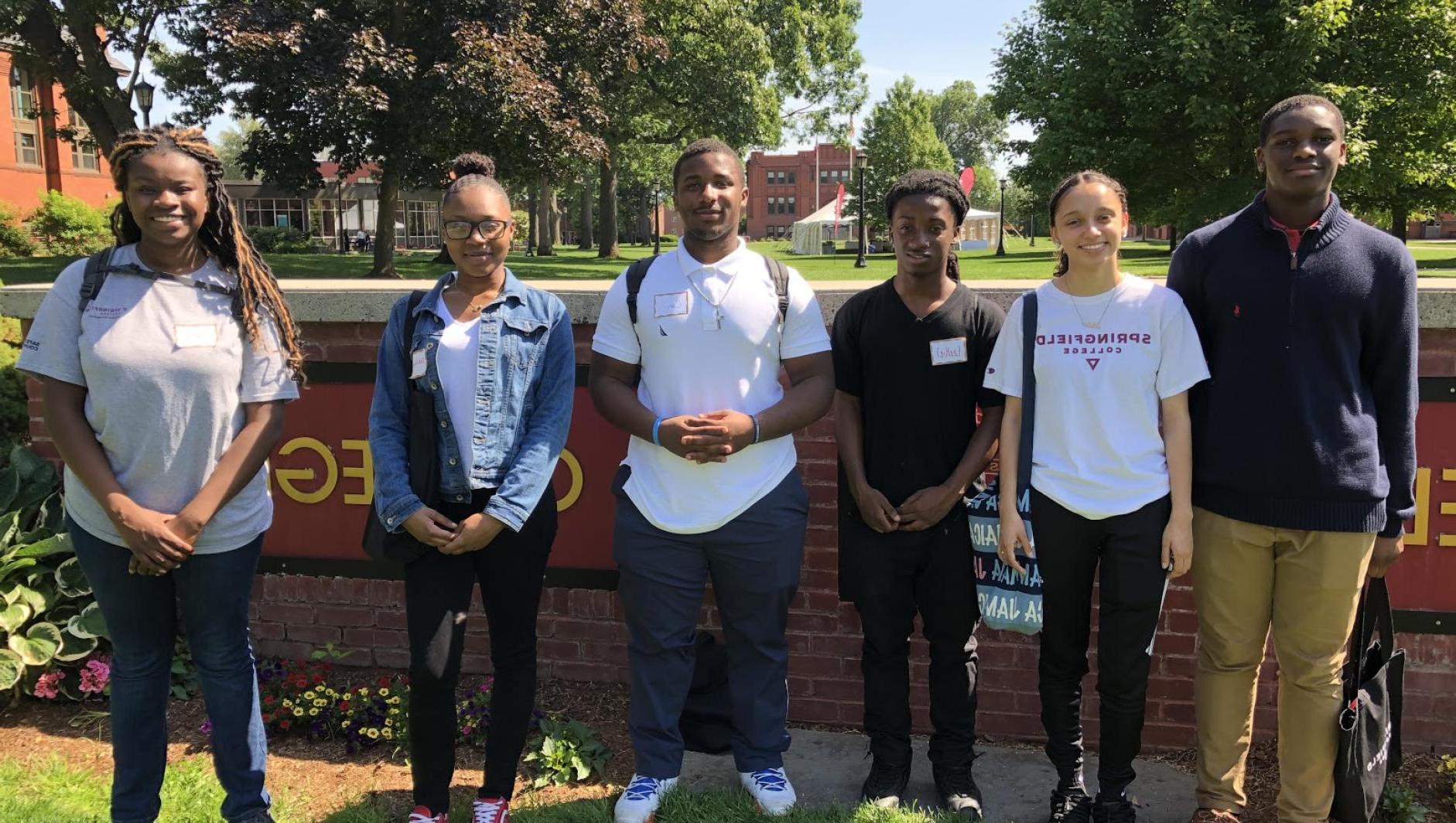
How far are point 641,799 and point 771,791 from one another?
1.32 feet

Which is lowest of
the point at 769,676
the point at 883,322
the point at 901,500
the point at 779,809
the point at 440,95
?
the point at 779,809

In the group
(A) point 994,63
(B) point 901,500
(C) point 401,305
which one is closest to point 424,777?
(C) point 401,305

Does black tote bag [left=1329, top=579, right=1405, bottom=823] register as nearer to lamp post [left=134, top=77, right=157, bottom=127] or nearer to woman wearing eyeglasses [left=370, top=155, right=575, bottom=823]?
woman wearing eyeglasses [left=370, top=155, right=575, bottom=823]

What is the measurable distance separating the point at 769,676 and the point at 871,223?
52128mm

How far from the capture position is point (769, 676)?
310 cm

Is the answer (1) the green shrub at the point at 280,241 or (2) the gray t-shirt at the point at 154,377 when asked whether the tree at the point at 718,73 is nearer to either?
(1) the green shrub at the point at 280,241

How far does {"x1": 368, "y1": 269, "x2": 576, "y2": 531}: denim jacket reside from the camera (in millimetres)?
2787

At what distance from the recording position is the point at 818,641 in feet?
12.8

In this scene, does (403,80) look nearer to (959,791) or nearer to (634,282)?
(634,282)

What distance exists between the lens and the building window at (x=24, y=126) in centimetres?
4272

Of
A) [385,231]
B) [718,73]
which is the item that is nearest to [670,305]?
[385,231]

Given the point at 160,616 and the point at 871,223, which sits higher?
the point at 871,223

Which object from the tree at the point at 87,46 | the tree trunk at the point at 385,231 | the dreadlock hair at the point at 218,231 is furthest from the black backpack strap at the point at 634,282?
the tree at the point at 87,46

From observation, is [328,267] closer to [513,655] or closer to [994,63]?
[994,63]
